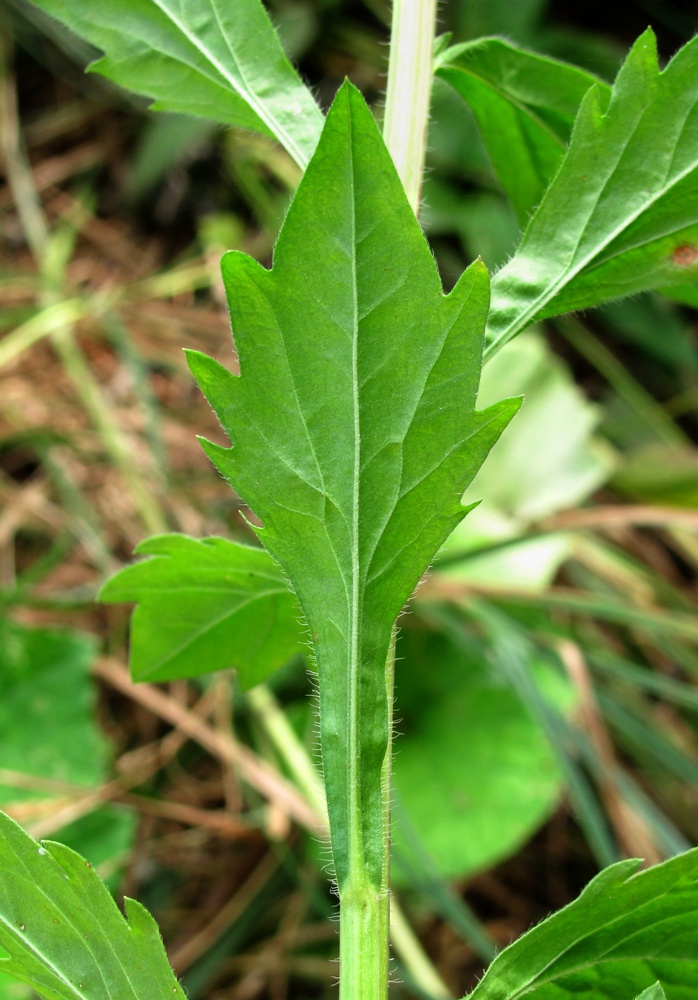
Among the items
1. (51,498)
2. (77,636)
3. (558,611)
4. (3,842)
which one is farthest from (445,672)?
(3,842)

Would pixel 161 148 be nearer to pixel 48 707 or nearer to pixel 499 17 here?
pixel 499 17

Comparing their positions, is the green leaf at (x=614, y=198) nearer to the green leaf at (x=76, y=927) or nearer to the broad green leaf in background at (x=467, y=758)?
the green leaf at (x=76, y=927)

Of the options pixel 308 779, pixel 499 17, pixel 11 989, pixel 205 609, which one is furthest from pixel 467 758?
pixel 499 17

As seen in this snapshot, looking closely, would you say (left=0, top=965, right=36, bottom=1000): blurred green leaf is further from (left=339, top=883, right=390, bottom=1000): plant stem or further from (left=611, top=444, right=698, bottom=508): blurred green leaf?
(left=611, top=444, right=698, bottom=508): blurred green leaf

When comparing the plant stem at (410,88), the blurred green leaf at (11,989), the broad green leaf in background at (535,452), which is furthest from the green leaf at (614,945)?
the broad green leaf in background at (535,452)

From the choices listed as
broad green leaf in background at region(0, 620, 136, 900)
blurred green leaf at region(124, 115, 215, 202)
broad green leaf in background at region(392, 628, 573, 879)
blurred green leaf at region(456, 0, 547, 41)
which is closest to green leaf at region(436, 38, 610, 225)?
broad green leaf in background at region(392, 628, 573, 879)
